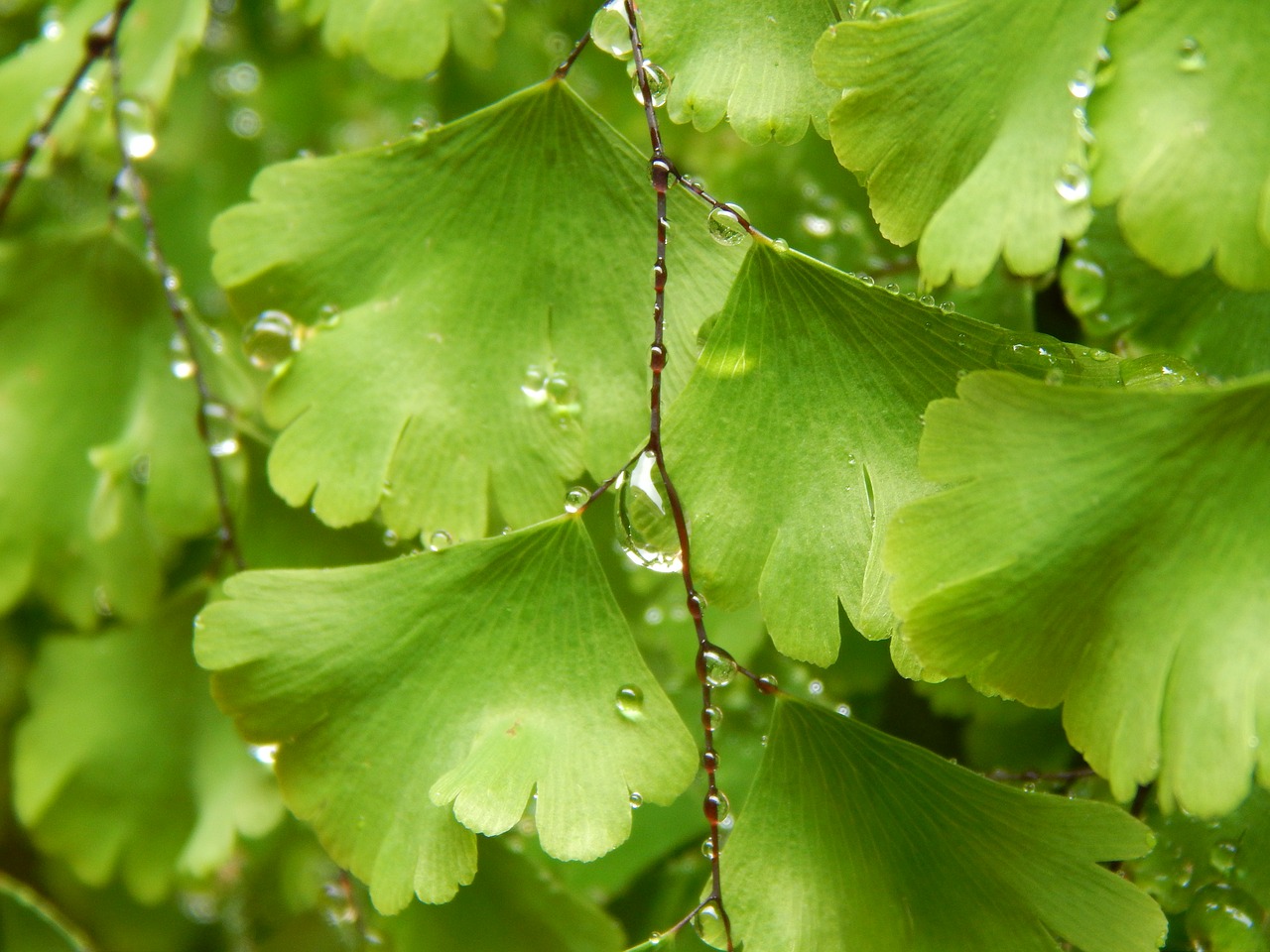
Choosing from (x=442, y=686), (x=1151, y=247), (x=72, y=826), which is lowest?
(x=72, y=826)

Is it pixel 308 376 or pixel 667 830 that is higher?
pixel 308 376

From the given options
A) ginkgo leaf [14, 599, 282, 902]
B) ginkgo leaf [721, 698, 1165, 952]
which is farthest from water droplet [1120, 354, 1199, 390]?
ginkgo leaf [14, 599, 282, 902]

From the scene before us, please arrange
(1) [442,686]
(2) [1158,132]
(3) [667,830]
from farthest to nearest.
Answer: (3) [667,830] → (1) [442,686] → (2) [1158,132]

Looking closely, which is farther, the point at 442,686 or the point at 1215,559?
the point at 442,686

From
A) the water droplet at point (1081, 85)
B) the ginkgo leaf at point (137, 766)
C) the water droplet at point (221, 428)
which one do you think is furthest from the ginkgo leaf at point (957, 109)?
the ginkgo leaf at point (137, 766)

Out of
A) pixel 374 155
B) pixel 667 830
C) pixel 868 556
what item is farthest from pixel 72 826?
pixel 868 556

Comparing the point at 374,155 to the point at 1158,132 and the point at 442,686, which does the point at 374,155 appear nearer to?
the point at 442,686

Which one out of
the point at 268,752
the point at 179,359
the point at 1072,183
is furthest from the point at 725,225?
the point at 179,359

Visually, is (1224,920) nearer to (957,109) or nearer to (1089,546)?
(1089,546)

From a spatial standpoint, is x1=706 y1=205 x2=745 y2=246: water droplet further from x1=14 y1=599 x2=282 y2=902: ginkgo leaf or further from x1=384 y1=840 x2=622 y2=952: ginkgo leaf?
x1=14 y1=599 x2=282 y2=902: ginkgo leaf
